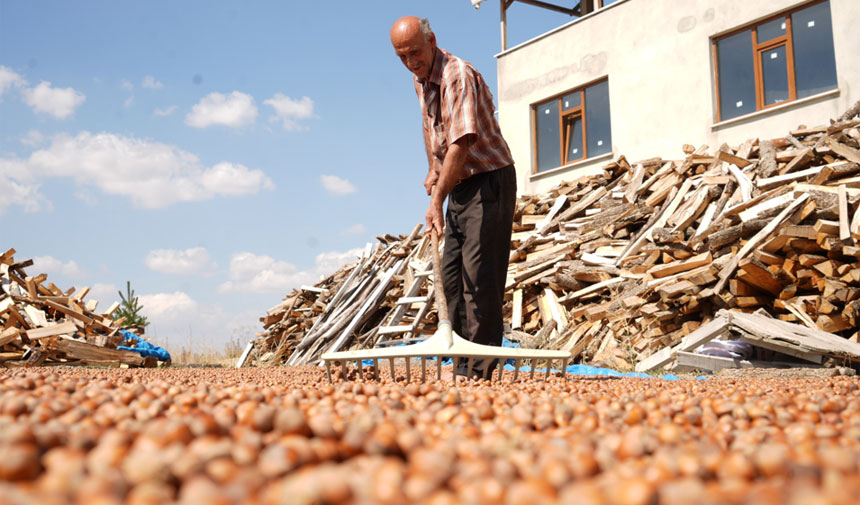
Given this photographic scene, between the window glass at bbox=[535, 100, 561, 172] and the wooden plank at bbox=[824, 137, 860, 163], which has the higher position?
the window glass at bbox=[535, 100, 561, 172]

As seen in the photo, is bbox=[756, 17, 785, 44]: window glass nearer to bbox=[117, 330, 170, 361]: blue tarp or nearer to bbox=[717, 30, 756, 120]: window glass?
bbox=[717, 30, 756, 120]: window glass

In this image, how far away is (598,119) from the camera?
10.7 meters

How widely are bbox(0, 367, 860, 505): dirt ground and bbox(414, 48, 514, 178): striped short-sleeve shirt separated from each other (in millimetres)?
1915

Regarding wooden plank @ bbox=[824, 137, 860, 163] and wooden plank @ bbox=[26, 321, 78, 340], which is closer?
wooden plank @ bbox=[824, 137, 860, 163]

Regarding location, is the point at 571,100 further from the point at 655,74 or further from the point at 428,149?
the point at 428,149

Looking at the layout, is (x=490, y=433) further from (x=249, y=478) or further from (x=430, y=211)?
(x=430, y=211)

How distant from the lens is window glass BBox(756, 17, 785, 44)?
8672mm

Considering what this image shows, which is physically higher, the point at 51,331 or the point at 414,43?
the point at 414,43

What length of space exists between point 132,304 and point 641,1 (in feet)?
34.4

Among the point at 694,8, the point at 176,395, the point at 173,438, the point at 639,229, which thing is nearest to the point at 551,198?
the point at 639,229

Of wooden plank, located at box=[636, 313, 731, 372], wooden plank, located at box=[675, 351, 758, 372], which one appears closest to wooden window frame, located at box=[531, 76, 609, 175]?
wooden plank, located at box=[636, 313, 731, 372]

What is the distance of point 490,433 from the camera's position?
1.33 m

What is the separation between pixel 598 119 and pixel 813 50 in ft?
10.8

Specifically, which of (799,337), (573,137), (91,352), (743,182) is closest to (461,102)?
(799,337)
